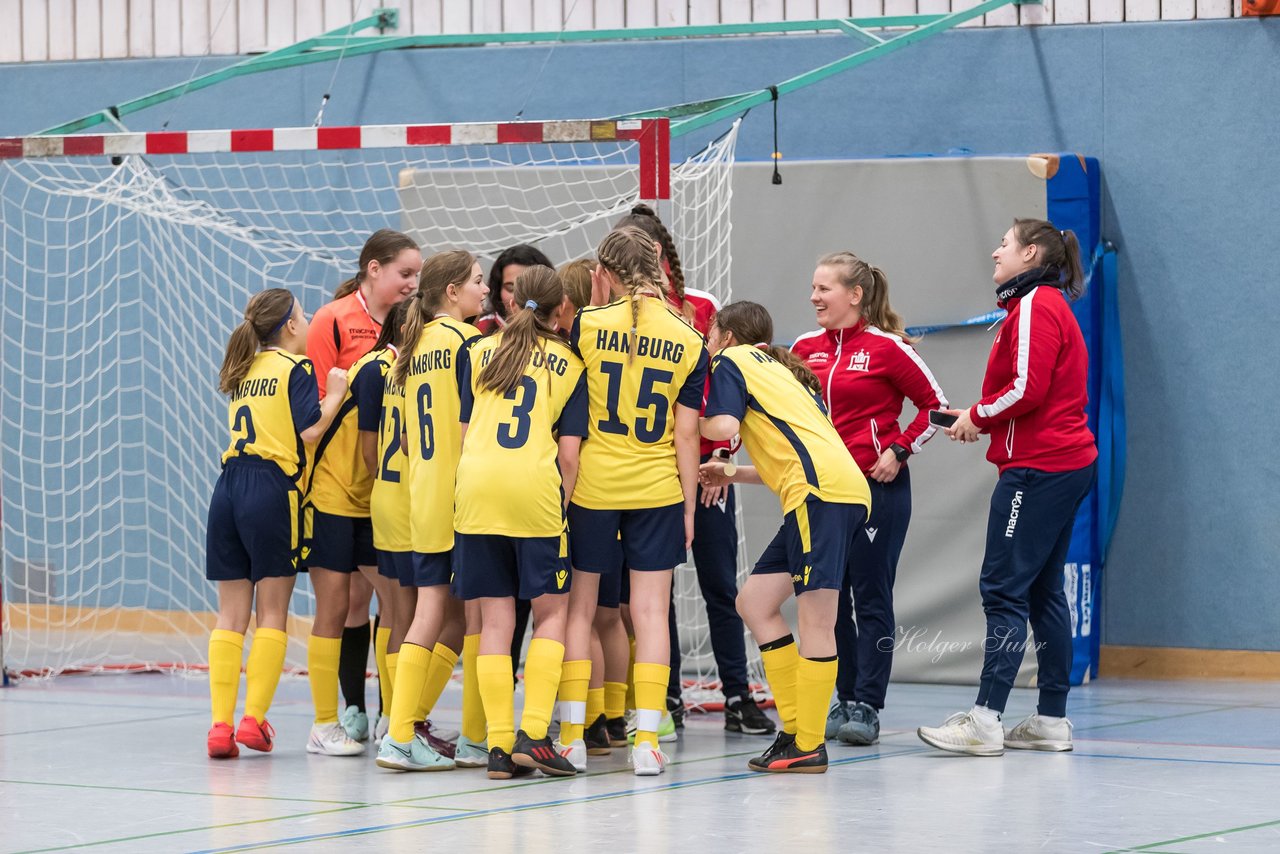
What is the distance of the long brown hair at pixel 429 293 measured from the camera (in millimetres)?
6234

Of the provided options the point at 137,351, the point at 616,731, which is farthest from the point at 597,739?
the point at 137,351

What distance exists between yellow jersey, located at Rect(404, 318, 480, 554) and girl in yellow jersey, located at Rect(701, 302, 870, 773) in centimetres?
92

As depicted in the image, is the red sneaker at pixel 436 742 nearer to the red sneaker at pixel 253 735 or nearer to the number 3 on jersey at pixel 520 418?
the red sneaker at pixel 253 735

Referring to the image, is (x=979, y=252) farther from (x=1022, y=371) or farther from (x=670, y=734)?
(x=670, y=734)

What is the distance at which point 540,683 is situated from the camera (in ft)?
18.8

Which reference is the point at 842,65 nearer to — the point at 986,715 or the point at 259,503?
the point at 986,715

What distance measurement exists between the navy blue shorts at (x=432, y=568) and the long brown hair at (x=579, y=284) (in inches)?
44.1

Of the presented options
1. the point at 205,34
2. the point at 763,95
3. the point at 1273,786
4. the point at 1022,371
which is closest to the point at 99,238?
the point at 205,34

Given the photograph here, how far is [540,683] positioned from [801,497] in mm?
1087

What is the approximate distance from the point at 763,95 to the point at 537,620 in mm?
3095

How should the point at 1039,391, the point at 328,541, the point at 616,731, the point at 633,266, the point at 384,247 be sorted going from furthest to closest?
the point at 384,247
the point at 616,731
the point at 328,541
the point at 1039,391
the point at 633,266

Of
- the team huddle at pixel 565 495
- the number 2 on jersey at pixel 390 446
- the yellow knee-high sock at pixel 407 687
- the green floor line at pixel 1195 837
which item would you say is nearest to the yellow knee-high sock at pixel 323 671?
the team huddle at pixel 565 495

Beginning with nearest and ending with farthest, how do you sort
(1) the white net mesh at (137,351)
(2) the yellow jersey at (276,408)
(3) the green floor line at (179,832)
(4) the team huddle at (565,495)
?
(3) the green floor line at (179,832) < (4) the team huddle at (565,495) < (2) the yellow jersey at (276,408) < (1) the white net mesh at (137,351)

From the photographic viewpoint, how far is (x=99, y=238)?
1080 centimetres
